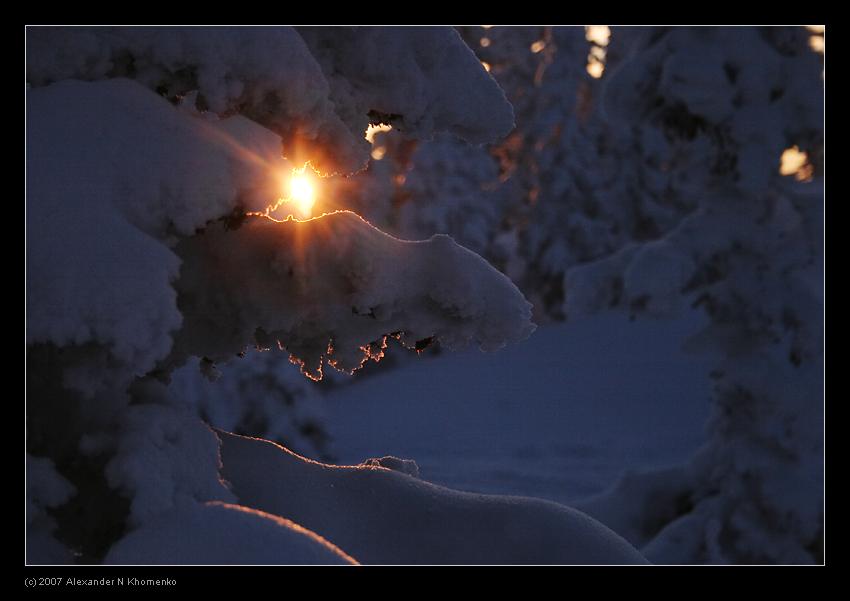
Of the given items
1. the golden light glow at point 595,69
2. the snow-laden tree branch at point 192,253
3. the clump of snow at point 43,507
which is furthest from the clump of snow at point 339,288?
the golden light glow at point 595,69

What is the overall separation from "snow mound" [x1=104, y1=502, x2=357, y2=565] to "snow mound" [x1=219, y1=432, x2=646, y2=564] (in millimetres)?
871

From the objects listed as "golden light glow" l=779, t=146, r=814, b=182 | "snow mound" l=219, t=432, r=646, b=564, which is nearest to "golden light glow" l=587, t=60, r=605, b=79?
"golden light glow" l=779, t=146, r=814, b=182

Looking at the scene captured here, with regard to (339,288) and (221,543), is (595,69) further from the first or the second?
(221,543)

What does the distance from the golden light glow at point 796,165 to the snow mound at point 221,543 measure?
9.53 metres

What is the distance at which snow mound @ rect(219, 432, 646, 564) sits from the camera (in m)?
3.97

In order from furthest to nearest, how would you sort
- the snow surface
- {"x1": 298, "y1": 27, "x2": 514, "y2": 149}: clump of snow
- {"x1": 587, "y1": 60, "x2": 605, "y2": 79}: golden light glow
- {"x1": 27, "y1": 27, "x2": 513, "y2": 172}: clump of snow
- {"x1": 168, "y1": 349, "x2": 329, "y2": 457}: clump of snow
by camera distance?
{"x1": 587, "y1": 60, "x2": 605, "y2": 79}: golden light glow
the snow surface
{"x1": 168, "y1": 349, "x2": 329, "y2": 457}: clump of snow
{"x1": 298, "y1": 27, "x2": 514, "y2": 149}: clump of snow
{"x1": 27, "y1": 27, "x2": 513, "y2": 172}: clump of snow

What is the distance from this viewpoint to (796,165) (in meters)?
11.2

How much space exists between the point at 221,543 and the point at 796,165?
9900 millimetres

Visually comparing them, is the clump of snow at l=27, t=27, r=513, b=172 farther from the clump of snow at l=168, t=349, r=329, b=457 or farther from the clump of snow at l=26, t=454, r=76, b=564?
the clump of snow at l=168, t=349, r=329, b=457

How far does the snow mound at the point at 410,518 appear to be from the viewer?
397 centimetres

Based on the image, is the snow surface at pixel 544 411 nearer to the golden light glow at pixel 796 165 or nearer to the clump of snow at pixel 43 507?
the golden light glow at pixel 796 165
